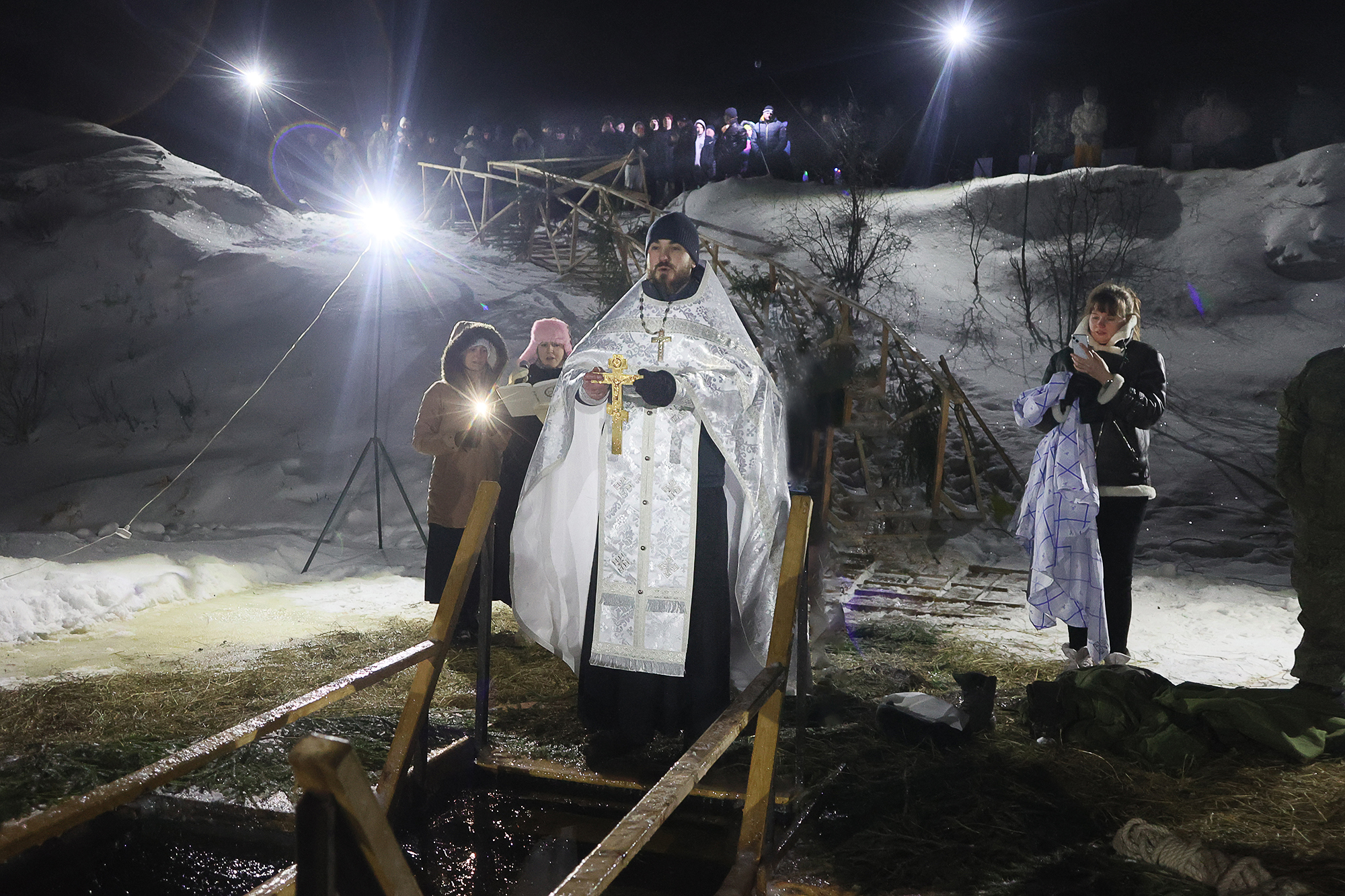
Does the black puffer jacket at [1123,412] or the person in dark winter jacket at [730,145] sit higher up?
the person in dark winter jacket at [730,145]

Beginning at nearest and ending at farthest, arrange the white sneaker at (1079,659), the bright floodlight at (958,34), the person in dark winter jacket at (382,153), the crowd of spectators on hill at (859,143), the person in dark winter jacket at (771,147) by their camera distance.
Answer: the white sneaker at (1079,659) < the crowd of spectators on hill at (859,143) < the person in dark winter jacket at (382,153) < the person in dark winter jacket at (771,147) < the bright floodlight at (958,34)

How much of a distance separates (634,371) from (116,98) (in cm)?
2105

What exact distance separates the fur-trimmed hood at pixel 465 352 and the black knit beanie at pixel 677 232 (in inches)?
90.4

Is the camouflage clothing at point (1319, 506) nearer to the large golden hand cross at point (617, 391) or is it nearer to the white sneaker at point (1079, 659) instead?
the white sneaker at point (1079, 659)

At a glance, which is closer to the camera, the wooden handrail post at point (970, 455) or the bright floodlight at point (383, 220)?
the wooden handrail post at point (970, 455)

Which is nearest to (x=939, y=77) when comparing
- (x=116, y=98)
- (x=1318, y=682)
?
(x=116, y=98)

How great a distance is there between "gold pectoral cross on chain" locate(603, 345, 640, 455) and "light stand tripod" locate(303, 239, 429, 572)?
102 inches

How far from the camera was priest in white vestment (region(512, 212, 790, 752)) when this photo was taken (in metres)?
3.56

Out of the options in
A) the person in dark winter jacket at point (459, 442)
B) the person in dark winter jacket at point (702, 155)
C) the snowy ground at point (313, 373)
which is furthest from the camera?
the person in dark winter jacket at point (702, 155)

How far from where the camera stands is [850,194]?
57.6ft

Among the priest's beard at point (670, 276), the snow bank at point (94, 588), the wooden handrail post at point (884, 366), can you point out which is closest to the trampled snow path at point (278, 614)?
the snow bank at point (94, 588)

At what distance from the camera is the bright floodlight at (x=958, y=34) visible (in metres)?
20.2

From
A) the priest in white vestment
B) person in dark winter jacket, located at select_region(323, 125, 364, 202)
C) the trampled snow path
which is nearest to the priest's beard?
the priest in white vestment

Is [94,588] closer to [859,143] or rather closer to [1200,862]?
[1200,862]
